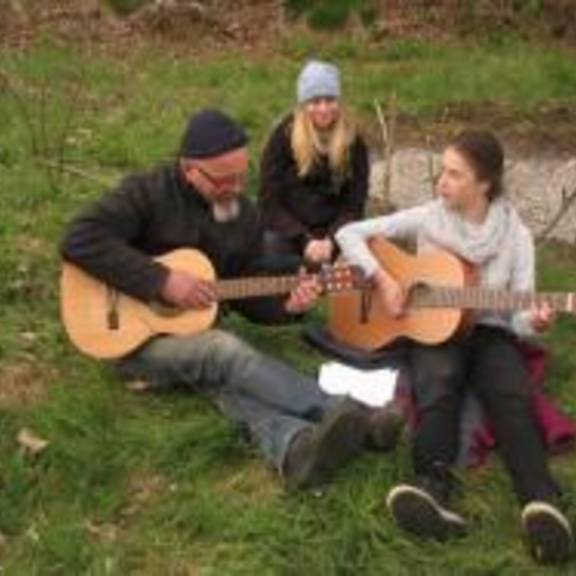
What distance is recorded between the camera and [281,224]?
707 cm

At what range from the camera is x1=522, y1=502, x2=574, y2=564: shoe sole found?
4.82 metres

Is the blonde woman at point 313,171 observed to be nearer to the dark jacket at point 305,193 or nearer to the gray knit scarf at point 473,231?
the dark jacket at point 305,193

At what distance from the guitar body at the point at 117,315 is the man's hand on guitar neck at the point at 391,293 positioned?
2.13 ft

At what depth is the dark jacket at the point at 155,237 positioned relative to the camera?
566cm

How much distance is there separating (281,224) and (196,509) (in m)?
2.21

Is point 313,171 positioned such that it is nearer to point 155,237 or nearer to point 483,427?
point 155,237

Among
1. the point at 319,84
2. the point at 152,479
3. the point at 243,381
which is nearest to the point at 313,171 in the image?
the point at 319,84

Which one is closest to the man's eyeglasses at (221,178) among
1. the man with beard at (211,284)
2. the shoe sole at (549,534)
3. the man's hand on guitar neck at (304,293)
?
the man with beard at (211,284)

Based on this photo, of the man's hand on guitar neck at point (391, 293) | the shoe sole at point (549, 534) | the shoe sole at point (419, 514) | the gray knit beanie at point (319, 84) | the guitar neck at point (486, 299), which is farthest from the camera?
the gray knit beanie at point (319, 84)

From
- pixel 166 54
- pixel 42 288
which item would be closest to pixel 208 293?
pixel 42 288

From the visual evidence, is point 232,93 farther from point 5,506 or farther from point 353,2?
point 5,506

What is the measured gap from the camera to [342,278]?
5883 mm

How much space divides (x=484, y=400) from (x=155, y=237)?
142cm

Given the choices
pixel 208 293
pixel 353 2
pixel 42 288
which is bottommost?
pixel 353 2
